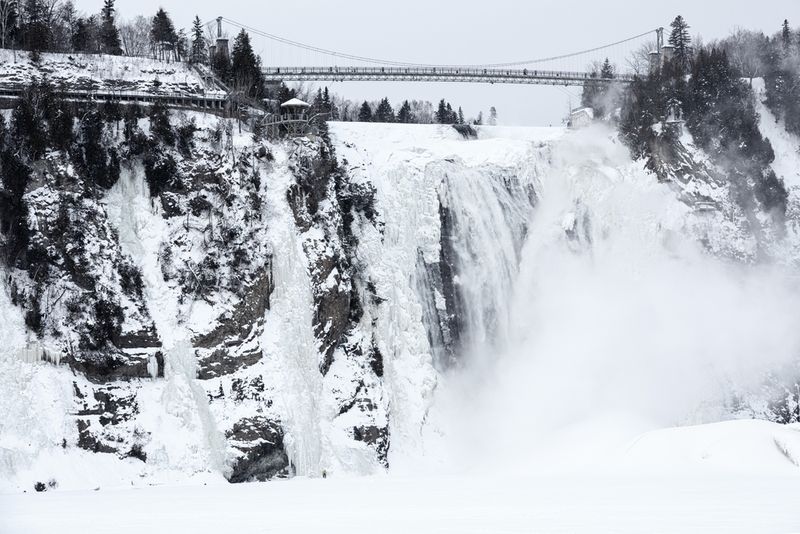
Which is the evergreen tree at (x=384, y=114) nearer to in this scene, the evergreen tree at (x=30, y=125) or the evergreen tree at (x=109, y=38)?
the evergreen tree at (x=109, y=38)

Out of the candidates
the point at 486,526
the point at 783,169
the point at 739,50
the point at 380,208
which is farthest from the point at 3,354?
the point at 739,50

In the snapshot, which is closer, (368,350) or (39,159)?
(39,159)

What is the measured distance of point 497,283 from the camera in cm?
4403

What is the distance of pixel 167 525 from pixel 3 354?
1932cm

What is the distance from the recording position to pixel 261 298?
1430 inches

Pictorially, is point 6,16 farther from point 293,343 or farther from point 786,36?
point 786,36

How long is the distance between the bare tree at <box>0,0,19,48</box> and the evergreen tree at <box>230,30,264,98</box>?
11.3m

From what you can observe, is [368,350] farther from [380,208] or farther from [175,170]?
[175,170]

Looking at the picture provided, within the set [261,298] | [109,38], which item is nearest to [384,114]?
[109,38]

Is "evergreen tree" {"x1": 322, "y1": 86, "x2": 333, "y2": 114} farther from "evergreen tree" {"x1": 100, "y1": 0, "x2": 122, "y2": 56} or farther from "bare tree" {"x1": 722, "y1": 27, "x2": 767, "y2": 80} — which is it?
"bare tree" {"x1": 722, "y1": 27, "x2": 767, "y2": 80}

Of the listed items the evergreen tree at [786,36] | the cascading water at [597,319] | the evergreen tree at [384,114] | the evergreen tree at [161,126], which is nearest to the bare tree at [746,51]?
the evergreen tree at [786,36]

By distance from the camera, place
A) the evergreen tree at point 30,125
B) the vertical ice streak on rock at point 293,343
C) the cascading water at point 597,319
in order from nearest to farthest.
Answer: the vertical ice streak on rock at point 293,343
the evergreen tree at point 30,125
the cascading water at point 597,319

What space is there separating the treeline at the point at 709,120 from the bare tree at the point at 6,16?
3314cm

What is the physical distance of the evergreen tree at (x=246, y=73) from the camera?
47094 mm
